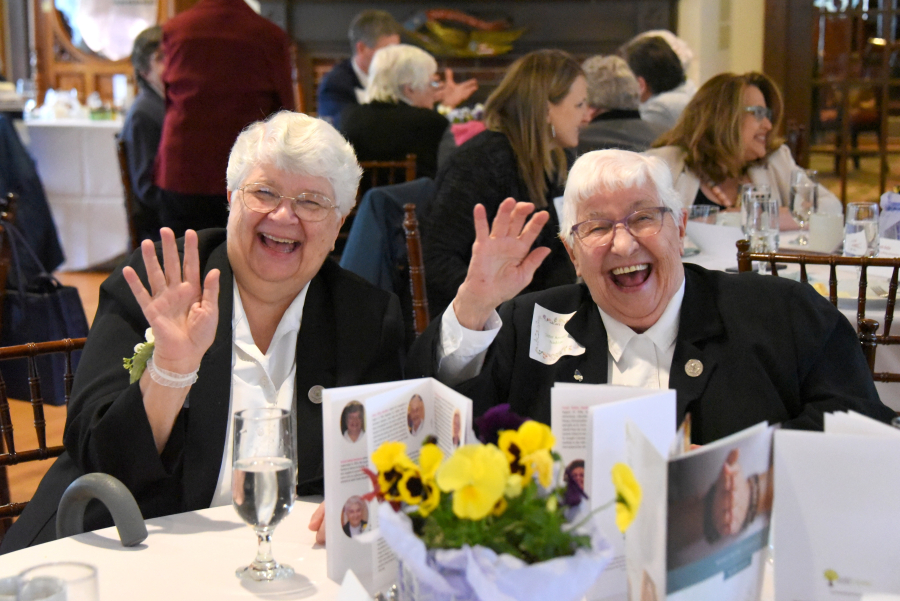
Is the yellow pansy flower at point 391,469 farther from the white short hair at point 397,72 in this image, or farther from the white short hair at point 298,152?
the white short hair at point 397,72

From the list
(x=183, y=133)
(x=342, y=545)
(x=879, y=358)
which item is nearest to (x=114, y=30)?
(x=183, y=133)

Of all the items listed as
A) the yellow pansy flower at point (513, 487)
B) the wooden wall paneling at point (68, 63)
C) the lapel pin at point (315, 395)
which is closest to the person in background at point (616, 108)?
the lapel pin at point (315, 395)

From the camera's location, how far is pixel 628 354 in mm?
1685

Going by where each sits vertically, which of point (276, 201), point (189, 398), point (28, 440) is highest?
point (276, 201)

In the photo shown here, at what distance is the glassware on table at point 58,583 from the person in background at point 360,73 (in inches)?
181

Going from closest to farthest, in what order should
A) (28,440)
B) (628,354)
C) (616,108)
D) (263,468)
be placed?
(263,468)
(628,354)
(28,440)
(616,108)

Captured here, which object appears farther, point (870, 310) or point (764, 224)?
point (764, 224)

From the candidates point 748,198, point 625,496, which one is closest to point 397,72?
point 748,198

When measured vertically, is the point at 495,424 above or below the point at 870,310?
above

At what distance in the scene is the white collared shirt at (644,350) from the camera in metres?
1.66

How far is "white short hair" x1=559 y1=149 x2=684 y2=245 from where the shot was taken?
1.66 m

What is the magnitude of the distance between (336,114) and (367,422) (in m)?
4.60

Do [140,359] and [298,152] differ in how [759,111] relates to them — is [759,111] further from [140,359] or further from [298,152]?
[140,359]

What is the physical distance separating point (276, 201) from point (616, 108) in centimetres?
266
